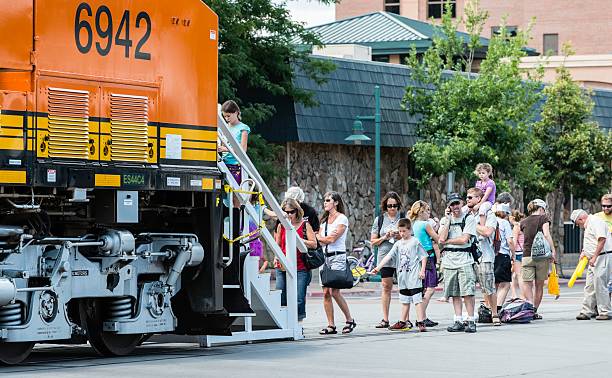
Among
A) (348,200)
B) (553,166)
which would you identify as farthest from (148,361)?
(553,166)

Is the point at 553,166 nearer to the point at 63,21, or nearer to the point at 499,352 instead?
the point at 499,352

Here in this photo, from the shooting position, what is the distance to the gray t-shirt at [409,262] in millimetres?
18484

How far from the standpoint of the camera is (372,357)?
15039 mm

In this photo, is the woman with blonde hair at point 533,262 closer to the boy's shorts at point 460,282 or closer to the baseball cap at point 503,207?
the baseball cap at point 503,207

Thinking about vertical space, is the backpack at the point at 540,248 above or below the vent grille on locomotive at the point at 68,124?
below

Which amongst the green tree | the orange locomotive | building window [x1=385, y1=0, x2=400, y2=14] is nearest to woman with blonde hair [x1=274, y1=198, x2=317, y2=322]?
the orange locomotive

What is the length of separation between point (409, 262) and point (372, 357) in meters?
3.64

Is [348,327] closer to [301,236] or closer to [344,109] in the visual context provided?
[301,236]

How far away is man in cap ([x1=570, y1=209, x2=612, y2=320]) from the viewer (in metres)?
21.1

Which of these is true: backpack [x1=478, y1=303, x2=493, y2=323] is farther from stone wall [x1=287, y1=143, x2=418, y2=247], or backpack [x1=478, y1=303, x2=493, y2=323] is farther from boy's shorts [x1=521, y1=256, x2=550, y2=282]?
stone wall [x1=287, y1=143, x2=418, y2=247]

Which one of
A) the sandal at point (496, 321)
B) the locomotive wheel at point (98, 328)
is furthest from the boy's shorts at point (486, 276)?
the locomotive wheel at point (98, 328)

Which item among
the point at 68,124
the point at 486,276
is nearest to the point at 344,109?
the point at 486,276

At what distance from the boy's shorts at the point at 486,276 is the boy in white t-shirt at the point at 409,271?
1.26 meters

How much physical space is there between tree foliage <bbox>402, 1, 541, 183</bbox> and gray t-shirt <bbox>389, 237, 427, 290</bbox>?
17.1 metres
